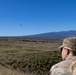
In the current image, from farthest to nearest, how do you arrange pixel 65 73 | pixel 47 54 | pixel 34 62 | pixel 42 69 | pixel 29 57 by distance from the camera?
pixel 47 54
pixel 29 57
pixel 34 62
pixel 42 69
pixel 65 73

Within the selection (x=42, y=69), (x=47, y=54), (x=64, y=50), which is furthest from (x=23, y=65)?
(x=64, y=50)

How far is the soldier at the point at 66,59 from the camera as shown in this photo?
135 inches

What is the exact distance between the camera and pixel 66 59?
3666 mm

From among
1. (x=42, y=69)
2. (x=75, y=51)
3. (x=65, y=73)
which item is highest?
(x=75, y=51)

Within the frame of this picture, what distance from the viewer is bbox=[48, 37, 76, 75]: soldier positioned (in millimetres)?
3417

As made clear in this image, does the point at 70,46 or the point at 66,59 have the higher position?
the point at 70,46

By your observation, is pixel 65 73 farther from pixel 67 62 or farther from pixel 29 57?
pixel 29 57

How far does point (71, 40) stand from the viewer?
3670 millimetres

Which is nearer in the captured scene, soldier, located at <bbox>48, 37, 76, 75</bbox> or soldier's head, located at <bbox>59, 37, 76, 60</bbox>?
soldier, located at <bbox>48, 37, 76, 75</bbox>

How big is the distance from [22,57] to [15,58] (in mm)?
1824

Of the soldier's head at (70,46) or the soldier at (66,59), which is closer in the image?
the soldier at (66,59)

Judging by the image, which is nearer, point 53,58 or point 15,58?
point 15,58

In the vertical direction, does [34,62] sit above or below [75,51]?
below

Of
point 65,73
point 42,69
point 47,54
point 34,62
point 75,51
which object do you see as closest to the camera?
point 65,73
